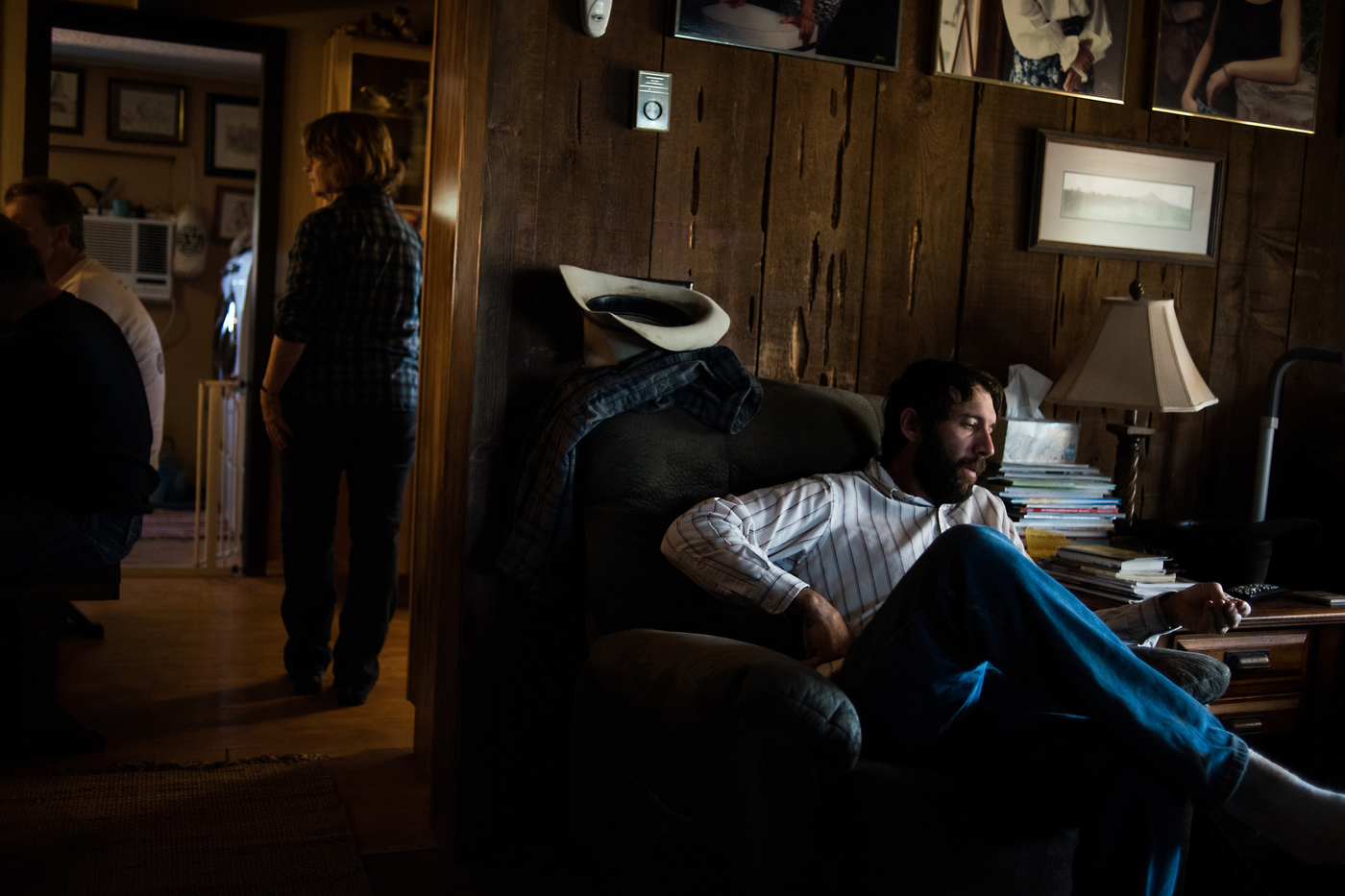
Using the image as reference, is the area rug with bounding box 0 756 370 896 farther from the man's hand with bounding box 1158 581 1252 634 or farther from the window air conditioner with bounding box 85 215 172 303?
the window air conditioner with bounding box 85 215 172 303

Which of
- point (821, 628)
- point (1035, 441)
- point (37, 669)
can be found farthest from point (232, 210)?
point (821, 628)

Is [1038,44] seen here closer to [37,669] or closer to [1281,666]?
[1281,666]

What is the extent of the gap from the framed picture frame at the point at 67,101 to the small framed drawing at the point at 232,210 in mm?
825

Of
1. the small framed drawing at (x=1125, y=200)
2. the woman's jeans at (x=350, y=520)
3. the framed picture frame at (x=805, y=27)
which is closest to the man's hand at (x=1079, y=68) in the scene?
the small framed drawing at (x=1125, y=200)

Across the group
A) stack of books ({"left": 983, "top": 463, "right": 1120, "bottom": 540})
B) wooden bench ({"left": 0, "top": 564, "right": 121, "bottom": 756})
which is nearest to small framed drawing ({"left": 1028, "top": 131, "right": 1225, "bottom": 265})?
stack of books ({"left": 983, "top": 463, "right": 1120, "bottom": 540})

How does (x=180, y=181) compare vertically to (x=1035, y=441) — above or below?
above

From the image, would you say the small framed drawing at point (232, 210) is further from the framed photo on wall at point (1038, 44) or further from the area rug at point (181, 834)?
the framed photo on wall at point (1038, 44)

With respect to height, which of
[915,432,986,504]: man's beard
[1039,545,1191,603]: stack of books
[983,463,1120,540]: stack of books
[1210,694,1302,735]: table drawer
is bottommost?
[1210,694,1302,735]: table drawer

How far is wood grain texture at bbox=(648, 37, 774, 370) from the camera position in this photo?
6.89 ft

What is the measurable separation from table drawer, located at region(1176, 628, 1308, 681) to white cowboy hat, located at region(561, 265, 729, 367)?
1.03 metres

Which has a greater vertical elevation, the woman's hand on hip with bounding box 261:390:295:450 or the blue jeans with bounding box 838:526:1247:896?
the woman's hand on hip with bounding box 261:390:295:450

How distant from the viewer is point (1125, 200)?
2451 mm

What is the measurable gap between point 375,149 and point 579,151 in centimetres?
99

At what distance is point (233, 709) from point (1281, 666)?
92.8 inches
